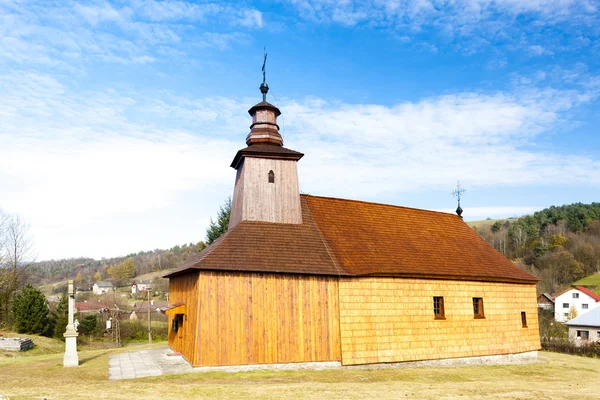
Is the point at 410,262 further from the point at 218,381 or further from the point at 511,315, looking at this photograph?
the point at 218,381

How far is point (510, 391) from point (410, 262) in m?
7.05

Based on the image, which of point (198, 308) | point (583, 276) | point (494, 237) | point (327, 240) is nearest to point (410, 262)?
point (327, 240)

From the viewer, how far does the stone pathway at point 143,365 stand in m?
16.6

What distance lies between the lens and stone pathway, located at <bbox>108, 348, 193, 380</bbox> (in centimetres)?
1662

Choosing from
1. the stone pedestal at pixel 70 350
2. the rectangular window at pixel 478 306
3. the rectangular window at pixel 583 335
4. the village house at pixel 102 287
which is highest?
the village house at pixel 102 287

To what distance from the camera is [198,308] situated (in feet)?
56.1

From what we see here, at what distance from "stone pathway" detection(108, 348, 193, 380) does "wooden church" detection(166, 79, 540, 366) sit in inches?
27.9

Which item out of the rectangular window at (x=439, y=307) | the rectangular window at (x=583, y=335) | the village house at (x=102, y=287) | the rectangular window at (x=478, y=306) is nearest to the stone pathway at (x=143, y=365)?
the rectangular window at (x=439, y=307)

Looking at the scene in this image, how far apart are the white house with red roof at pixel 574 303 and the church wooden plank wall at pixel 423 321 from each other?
4677 centimetres

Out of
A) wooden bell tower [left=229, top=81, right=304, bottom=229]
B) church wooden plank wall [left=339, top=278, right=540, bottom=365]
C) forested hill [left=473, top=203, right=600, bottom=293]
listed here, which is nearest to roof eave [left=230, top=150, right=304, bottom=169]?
wooden bell tower [left=229, top=81, right=304, bottom=229]

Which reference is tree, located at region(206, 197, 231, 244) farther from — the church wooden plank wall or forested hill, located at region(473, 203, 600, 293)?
forested hill, located at region(473, 203, 600, 293)

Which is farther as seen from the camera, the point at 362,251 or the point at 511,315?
the point at 511,315

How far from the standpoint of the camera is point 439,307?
2195 cm

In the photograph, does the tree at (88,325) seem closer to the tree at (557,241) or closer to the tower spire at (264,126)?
the tower spire at (264,126)
